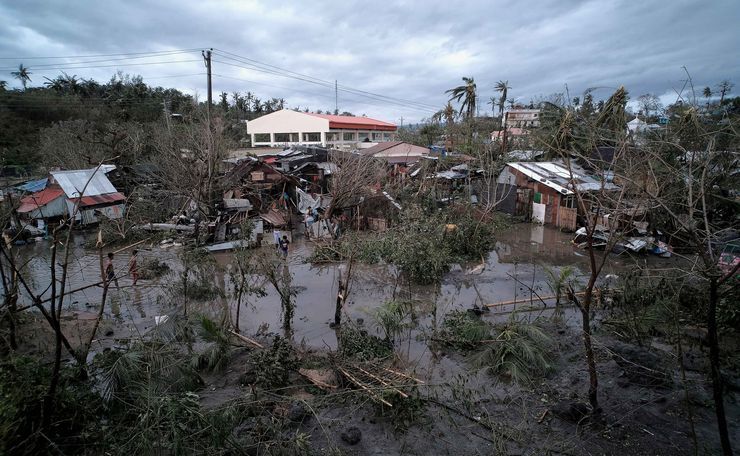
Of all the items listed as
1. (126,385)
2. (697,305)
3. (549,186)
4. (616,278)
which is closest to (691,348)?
(697,305)

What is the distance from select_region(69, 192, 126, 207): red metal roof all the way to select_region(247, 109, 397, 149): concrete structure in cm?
2591

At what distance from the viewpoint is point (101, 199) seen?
16891 millimetres

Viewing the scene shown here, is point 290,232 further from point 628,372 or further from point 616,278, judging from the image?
point 628,372

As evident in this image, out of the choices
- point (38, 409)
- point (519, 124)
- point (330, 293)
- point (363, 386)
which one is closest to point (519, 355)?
point (363, 386)

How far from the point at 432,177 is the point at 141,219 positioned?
45.0 feet

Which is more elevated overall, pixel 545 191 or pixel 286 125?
pixel 286 125

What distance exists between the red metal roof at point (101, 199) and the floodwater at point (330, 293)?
246 centimetres

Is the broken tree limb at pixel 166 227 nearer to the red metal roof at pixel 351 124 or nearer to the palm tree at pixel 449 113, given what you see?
the palm tree at pixel 449 113

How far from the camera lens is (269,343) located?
7594 mm

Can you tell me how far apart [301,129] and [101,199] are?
2916 centimetres

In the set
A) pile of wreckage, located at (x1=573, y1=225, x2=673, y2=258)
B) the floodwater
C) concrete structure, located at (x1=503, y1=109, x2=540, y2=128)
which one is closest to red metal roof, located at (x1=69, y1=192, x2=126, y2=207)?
the floodwater

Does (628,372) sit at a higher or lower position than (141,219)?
lower

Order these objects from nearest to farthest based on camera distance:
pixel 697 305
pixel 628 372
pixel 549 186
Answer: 1. pixel 628 372
2. pixel 697 305
3. pixel 549 186

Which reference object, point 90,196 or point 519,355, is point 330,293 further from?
point 90,196
